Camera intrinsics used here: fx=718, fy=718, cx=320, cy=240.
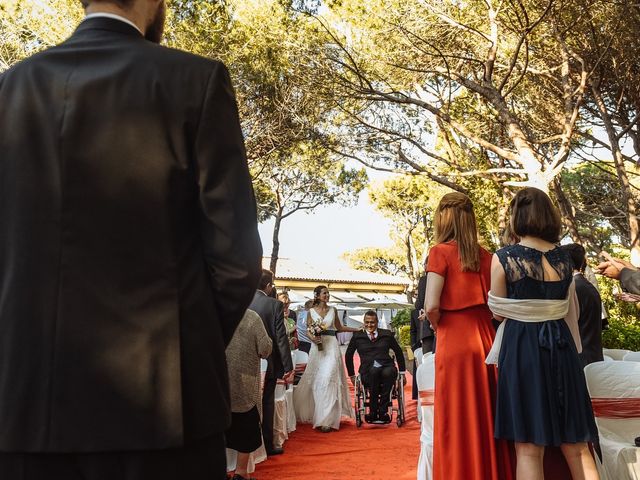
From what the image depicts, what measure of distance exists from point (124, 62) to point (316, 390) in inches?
326

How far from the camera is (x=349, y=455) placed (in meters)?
7.32

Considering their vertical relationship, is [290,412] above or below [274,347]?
below

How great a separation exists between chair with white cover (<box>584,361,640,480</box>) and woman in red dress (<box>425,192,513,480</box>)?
548mm

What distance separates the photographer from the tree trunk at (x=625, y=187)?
13.6 metres

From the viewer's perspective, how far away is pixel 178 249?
4.75 feet

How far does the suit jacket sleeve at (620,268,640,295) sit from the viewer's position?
346 centimetres

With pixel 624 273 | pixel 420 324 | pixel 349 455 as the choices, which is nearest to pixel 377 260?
pixel 420 324

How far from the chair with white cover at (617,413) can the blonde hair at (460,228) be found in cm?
91

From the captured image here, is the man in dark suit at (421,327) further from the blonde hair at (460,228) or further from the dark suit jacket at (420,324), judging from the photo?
the blonde hair at (460,228)

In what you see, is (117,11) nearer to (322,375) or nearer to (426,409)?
(426,409)

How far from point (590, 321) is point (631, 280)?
2.02 meters

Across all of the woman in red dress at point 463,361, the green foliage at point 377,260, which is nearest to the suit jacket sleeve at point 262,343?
the woman in red dress at point 463,361

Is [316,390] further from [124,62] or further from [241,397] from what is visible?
[124,62]

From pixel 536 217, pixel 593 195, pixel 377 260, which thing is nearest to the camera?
pixel 536 217
